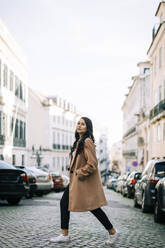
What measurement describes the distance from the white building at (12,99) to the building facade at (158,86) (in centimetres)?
1203

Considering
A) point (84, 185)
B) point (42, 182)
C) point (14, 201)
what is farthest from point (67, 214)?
point (42, 182)

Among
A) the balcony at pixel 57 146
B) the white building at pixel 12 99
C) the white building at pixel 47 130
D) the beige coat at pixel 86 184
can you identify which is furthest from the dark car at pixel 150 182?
the balcony at pixel 57 146

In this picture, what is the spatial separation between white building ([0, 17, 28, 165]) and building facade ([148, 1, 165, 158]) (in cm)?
1203

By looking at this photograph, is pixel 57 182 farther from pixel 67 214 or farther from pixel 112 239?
pixel 112 239

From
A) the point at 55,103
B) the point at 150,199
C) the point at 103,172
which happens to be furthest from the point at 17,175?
the point at 103,172

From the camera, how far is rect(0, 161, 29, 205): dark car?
13.5 meters

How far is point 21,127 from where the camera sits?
42.4m

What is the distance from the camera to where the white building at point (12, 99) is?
35.1m

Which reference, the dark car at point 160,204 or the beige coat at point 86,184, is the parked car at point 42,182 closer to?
the dark car at point 160,204

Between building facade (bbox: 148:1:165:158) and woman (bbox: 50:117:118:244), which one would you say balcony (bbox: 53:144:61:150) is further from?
woman (bbox: 50:117:118:244)

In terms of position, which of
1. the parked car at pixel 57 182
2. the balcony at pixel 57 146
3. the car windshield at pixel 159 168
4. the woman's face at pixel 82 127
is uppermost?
the balcony at pixel 57 146

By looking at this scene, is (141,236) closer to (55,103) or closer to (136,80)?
(136,80)

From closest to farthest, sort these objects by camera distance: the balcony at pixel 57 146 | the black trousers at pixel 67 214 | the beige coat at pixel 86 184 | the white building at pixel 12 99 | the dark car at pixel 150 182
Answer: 1. the beige coat at pixel 86 184
2. the black trousers at pixel 67 214
3. the dark car at pixel 150 182
4. the white building at pixel 12 99
5. the balcony at pixel 57 146

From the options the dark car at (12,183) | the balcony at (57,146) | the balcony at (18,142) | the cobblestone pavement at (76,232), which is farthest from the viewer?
the balcony at (57,146)
